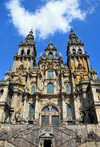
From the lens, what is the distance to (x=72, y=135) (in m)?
18.4

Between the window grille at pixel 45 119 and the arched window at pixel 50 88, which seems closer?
the window grille at pixel 45 119

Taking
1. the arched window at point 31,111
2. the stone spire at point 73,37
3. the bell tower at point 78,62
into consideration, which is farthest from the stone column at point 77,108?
the stone spire at point 73,37

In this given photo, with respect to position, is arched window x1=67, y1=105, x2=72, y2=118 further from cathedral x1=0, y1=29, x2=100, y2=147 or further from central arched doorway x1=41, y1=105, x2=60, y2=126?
central arched doorway x1=41, y1=105, x2=60, y2=126

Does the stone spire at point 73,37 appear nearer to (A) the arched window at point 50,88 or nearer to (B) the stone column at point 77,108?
(A) the arched window at point 50,88

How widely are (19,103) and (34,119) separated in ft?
16.3

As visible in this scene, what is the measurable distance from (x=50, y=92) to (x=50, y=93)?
297 millimetres

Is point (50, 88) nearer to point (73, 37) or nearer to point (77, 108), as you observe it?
point (77, 108)

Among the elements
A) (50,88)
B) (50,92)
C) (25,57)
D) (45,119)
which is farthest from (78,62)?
(45,119)

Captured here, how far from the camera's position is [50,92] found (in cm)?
3034

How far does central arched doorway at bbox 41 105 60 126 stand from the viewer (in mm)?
26312

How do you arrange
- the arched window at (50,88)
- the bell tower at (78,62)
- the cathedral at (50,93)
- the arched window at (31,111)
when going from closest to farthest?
the cathedral at (50,93)
the arched window at (31,111)
the arched window at (50,88)
the bell tower at (78,62)

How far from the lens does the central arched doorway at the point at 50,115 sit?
26312 mm

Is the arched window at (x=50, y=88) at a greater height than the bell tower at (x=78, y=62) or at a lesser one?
lesser

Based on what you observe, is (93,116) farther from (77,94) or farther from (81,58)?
(81,58)
